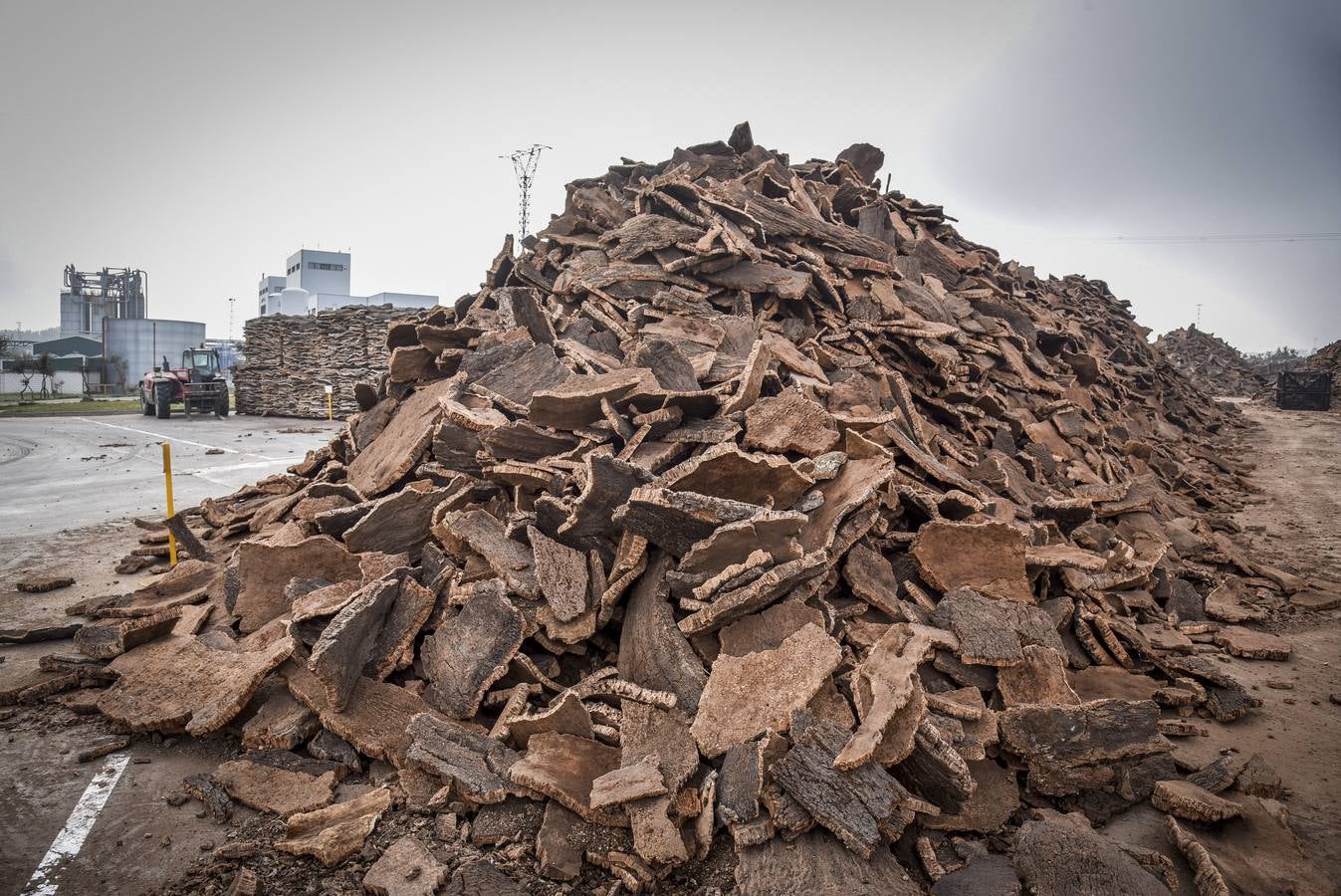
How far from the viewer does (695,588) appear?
3662 mm

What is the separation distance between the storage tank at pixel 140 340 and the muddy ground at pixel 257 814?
5032 centimetres

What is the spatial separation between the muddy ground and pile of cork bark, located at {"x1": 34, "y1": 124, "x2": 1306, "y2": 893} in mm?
107

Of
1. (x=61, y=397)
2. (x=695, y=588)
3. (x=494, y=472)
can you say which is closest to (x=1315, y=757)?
(x=695, y=588)

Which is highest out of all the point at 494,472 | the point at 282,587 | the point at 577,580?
the point at 494,472

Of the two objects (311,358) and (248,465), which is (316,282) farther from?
(248,465)

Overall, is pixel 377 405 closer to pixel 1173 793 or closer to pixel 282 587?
pixel 282 587

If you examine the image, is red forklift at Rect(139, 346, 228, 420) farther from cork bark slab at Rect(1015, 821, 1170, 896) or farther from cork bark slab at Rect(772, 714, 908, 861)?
cork bark slab at Rect(1015, 821, 1170, 896)

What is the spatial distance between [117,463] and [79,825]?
13.0 m

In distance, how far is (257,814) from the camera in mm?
3182

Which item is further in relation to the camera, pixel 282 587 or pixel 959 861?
pixel 282 587

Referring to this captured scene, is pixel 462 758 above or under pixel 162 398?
under

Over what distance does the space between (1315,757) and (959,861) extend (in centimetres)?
247

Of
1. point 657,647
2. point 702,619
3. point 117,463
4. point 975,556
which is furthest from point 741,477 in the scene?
point 117,463

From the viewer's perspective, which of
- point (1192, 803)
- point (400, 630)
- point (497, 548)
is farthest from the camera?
point (497, 548)
